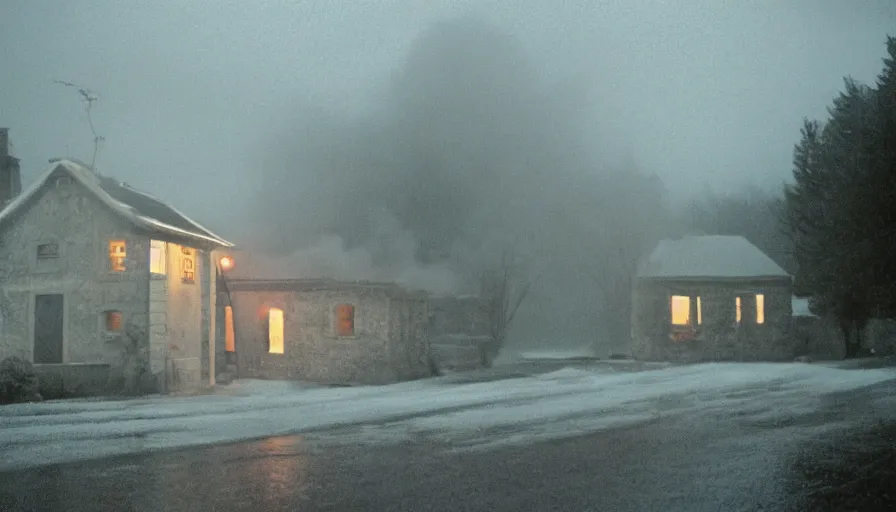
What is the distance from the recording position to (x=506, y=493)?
367 inches

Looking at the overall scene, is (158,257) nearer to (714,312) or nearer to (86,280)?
(86,280)

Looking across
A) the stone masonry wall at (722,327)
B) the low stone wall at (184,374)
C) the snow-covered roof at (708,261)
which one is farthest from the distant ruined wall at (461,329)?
the low stone wall at (184,374)

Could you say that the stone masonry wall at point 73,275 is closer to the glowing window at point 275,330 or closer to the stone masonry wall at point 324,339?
the stone masonry wall at point 324,339

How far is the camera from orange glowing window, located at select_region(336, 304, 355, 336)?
30156mm

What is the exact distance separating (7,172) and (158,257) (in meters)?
14.2

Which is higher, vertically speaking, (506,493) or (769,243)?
(769,243)

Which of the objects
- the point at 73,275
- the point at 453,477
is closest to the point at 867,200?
the point at 453,477

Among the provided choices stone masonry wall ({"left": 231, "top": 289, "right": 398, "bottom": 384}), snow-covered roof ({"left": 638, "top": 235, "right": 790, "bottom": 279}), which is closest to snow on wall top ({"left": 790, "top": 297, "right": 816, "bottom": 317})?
snow-covered roof ({"left": 638, "top": 235, "right": 790, "bottom": 279})

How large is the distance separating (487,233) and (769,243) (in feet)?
99.2

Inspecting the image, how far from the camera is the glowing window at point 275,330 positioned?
102 feet

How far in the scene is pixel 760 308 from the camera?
43.3 metres

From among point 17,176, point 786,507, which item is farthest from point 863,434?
point 17,176

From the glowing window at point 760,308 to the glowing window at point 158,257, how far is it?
102ft

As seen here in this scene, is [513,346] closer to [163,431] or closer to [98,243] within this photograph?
[98,243]
